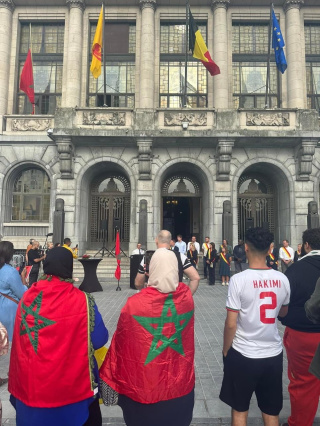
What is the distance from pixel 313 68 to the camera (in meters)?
19.1

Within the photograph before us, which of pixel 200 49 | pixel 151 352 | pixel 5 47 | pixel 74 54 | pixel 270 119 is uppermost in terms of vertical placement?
pixel 5 47

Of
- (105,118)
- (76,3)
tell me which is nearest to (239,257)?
(105,118)

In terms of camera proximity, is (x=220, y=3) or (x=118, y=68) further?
(x=118, y=68)

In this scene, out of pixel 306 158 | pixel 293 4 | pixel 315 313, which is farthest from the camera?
pixel 293 4

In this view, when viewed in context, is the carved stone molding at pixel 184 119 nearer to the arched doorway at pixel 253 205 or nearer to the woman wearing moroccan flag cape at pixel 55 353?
the arched doorway at pixel 253 205

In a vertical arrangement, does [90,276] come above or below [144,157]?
below

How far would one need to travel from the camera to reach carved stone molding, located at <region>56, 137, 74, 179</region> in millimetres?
16500

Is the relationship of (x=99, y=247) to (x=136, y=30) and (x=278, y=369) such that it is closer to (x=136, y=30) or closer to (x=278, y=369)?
(x=136, y=30)

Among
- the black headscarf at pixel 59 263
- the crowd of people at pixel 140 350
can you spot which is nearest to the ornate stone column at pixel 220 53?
the crowd of people at pixel 140 350

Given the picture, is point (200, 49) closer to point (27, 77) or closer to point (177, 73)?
point (177, 73)

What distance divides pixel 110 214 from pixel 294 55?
14332mm

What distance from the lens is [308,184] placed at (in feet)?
55.4

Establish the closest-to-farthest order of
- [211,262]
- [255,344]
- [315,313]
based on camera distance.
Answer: [315,313]
[255,344]
[211,262]

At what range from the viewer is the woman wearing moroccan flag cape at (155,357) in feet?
7.73
